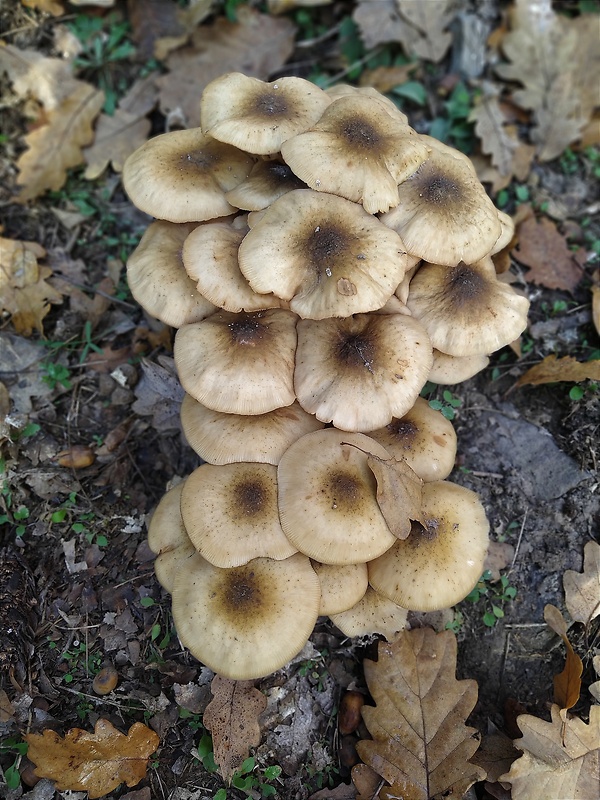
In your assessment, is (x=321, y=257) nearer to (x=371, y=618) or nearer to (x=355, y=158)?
(x=355, y=158)

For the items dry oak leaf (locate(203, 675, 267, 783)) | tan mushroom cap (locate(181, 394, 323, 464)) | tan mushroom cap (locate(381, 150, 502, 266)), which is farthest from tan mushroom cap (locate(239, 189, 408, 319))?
dry oak leaf (locate(203, 675, 267, 783))

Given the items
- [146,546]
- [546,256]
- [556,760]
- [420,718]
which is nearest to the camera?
[556,760]

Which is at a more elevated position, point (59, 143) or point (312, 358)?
point (312, 358)

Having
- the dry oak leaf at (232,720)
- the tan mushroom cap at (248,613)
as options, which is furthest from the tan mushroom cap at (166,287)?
the dry oak leaf at (232,720)

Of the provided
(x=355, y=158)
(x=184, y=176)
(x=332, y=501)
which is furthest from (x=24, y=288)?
(x=332, y=501)

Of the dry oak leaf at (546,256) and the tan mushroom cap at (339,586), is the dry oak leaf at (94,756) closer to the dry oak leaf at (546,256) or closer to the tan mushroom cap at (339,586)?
the tan mushroom cap at (339,586)

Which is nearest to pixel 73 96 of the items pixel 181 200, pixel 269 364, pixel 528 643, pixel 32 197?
pixel 32 197
